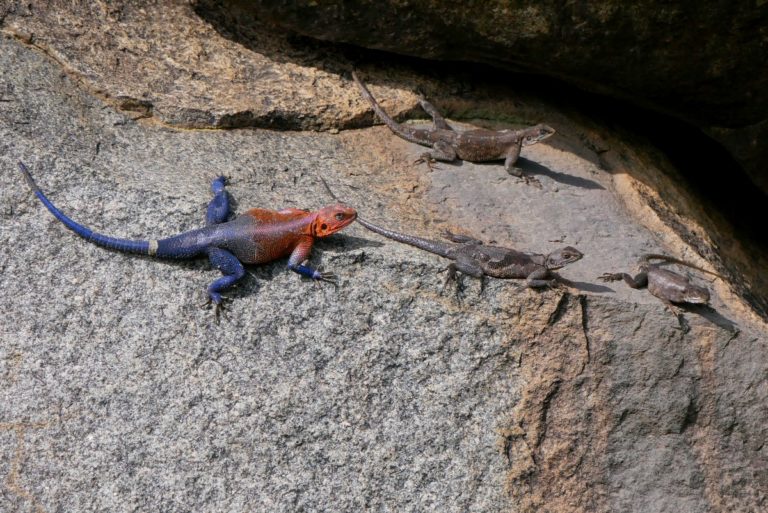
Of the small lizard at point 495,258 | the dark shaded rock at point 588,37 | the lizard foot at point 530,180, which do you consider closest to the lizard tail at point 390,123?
the dark shaded rock at point 588,37

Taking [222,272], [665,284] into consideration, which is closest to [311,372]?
[222,272]

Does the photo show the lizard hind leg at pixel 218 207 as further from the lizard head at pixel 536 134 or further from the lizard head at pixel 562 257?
the lizard head at pixel 536 134

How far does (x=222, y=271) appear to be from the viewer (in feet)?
18.0

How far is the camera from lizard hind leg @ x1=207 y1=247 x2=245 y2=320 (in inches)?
211

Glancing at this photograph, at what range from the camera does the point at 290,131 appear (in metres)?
7.04

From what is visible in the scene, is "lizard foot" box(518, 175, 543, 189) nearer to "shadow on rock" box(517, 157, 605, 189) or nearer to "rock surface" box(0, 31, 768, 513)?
"shadow on rock" box(517, 157, 605, 189)

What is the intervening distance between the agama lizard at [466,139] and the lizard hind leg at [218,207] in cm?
204

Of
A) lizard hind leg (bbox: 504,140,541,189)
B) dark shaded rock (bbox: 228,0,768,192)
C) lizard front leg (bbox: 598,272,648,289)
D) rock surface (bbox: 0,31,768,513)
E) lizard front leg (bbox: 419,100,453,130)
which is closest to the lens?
rock surface (bbox: 0,31,768,513)

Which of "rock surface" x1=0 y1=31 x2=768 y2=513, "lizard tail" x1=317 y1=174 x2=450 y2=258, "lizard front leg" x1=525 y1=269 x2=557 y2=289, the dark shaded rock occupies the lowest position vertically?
"rock surface" x1=0 y1=31 x2=768 y2=513

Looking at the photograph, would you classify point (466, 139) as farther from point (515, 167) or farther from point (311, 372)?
point (311, 372)

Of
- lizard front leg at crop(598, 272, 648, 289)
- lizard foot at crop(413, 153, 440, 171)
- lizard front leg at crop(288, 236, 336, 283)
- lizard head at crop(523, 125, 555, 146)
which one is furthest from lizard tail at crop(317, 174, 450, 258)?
lizard head at crop(523, 125, 555, 146)

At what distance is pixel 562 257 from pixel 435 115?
2.15 metres

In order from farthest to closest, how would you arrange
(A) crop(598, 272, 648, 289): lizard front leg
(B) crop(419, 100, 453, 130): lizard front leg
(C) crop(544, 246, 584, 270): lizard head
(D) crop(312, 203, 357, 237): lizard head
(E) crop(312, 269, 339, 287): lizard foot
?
(B) crop(419, 100, 453, 130): lizard front leg
(A) crop(598, 272, 648, 289): lizard front leg
(C) crop(544, 246, 584, 270): lizard head
(D) crop(312, 203, 357, 237): lizard head
(E) crop(312, 269, 339, 287): lizard foot

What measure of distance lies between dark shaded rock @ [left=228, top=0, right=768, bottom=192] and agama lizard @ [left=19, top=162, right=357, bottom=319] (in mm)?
2023
